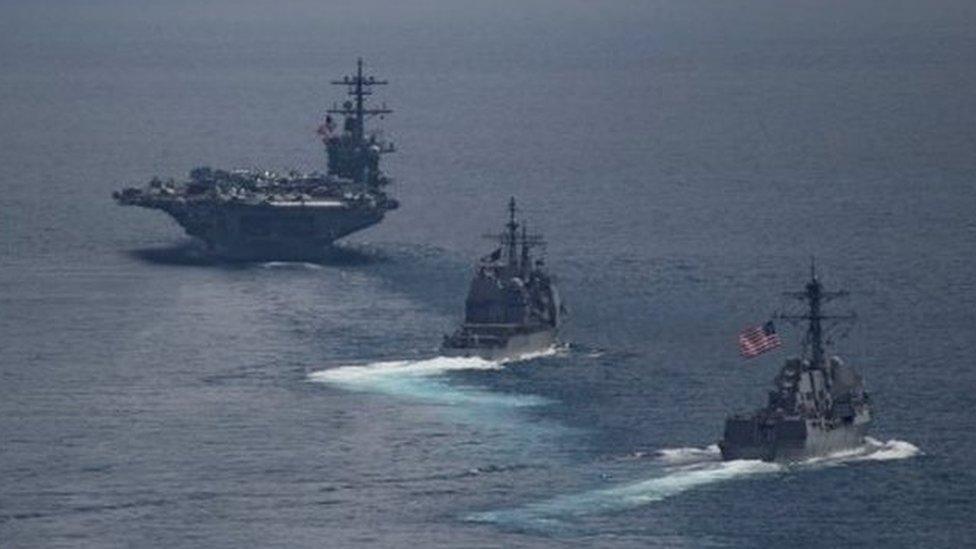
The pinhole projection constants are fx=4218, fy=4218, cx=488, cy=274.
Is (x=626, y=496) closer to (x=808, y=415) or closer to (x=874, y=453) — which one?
(x=808, y=415)

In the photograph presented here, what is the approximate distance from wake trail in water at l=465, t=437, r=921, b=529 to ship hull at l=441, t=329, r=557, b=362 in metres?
29.2

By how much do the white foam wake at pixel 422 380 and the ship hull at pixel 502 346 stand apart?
44 centimetres

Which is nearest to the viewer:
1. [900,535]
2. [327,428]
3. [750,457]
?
[900,535]

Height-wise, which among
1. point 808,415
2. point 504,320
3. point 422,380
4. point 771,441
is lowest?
point 422,380

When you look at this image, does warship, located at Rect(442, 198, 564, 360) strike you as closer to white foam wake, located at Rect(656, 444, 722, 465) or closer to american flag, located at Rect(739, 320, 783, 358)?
american flag, located at Rect(739, 320, 783, 358)

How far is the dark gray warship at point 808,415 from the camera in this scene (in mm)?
162875

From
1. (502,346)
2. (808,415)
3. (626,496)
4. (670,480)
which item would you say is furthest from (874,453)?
(502,346)

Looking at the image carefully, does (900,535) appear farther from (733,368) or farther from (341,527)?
(733,368)

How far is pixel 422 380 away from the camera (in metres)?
188

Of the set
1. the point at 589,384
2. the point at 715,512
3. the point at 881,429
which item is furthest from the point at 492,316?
the point at 715,512

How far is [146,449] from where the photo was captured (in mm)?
168375

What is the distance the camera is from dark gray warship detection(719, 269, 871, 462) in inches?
6412

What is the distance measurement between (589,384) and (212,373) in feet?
58.8

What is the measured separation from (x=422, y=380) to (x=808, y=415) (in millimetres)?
28528
